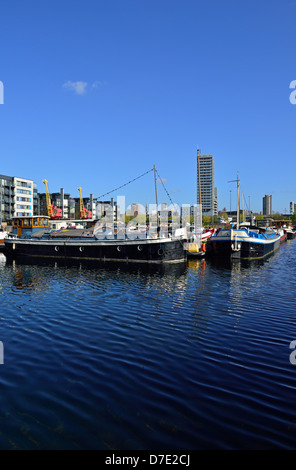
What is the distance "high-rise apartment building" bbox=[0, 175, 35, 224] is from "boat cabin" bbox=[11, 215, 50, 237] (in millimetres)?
73745

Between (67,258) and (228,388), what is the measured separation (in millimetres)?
36276

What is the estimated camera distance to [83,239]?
41688 mm

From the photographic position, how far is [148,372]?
364 inches

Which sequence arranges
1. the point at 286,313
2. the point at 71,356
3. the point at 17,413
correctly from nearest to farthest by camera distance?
the point at 17,413 → the point at 71,356 → the point at 286,313

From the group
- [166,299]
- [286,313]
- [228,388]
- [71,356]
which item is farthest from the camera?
[166,299]

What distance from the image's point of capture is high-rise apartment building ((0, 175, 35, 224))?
390 feet

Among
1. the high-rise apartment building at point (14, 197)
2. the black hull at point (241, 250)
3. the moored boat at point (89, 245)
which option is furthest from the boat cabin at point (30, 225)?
the high-rise apartment building at point (14, 197)

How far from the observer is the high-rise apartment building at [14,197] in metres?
119

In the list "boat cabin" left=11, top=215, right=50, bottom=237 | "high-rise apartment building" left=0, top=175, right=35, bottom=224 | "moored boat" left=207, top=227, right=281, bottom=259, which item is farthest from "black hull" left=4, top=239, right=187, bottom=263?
"high-rise apartment building" left=0, top=175, right=35, bottom=224

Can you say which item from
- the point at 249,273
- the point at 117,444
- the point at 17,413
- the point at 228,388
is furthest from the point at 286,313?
the point at 249,273

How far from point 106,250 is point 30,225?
53.3 ft

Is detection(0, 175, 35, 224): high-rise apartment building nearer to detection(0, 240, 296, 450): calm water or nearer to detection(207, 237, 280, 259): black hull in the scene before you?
detection(207, 237, 280, 259): black hull

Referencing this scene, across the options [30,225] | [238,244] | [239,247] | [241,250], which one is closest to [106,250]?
[30,225]
